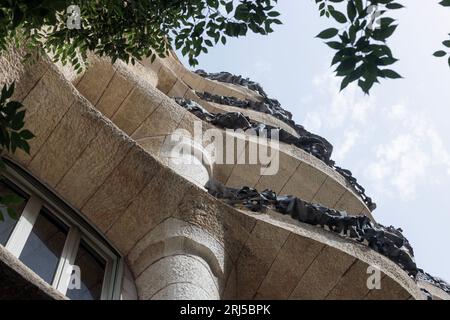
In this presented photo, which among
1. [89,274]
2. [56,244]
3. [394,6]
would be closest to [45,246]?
[56,244]

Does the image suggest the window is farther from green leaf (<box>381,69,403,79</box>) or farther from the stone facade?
green leaf (<box>381,69,403,79</box>)

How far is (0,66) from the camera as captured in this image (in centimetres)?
898

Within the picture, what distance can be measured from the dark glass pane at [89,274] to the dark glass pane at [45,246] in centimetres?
29

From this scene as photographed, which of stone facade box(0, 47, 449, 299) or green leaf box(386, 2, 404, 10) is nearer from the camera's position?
green leaf box(386, 2, 404, 10)

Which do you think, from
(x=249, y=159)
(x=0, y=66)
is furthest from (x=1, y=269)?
(x=249, y=159)

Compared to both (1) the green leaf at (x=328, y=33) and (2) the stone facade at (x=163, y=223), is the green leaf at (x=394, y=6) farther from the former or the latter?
(2) the stone facade at (x=163, y=223)

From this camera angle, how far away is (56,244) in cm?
809

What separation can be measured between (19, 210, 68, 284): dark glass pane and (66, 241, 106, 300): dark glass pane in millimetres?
285

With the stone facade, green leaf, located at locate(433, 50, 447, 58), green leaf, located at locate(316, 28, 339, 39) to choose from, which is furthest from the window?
green leaf, located at locate(433, 50, 447, 58)

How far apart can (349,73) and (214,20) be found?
2.69m

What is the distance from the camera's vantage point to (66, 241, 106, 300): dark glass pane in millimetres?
7574

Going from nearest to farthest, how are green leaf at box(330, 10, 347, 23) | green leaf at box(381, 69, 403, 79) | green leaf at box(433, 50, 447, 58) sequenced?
green leaf at box(381, 69, 403, 79) < green leaf at box(433, 50, 447, 58) < green leaf at box(330, 10, 347, 23)

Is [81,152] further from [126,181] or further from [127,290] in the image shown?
[127,290]

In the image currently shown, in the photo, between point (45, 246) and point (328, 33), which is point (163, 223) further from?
point (328, 33)
